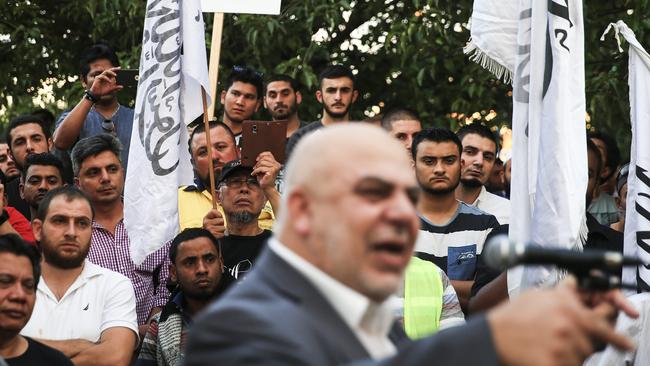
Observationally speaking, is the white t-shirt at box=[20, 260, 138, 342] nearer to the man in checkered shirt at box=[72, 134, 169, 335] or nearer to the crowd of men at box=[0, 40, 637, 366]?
the crowd of men at box=[0, 40, 637, 366]

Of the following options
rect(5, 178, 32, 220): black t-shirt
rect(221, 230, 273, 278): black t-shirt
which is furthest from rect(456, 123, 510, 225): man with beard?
rect(5, 178, 32, 220): black t-shirt

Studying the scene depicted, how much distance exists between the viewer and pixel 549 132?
7785mm

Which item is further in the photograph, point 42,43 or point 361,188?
point 42,43

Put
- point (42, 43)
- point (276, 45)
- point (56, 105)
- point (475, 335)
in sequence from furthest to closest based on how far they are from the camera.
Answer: point (56, 105), point (42, 43), point (276, 45), point (475, 335)

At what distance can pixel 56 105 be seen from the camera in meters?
15.1

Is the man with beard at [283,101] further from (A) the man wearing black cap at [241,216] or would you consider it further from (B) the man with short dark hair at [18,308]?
(B) the man with short dark hair at [18,308]

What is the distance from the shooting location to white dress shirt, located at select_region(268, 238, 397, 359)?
3.04 m

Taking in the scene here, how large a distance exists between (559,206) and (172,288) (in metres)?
2.67

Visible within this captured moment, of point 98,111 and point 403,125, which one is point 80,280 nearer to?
point 98,111

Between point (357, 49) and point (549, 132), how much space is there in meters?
5.62

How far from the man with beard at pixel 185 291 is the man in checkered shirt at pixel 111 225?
396 mm

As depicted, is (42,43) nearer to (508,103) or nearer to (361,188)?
(508,103)

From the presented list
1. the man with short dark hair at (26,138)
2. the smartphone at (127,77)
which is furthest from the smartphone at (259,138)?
the man with short dark hair at (26,138)

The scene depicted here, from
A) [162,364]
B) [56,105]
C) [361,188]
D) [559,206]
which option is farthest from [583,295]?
[56,105]
